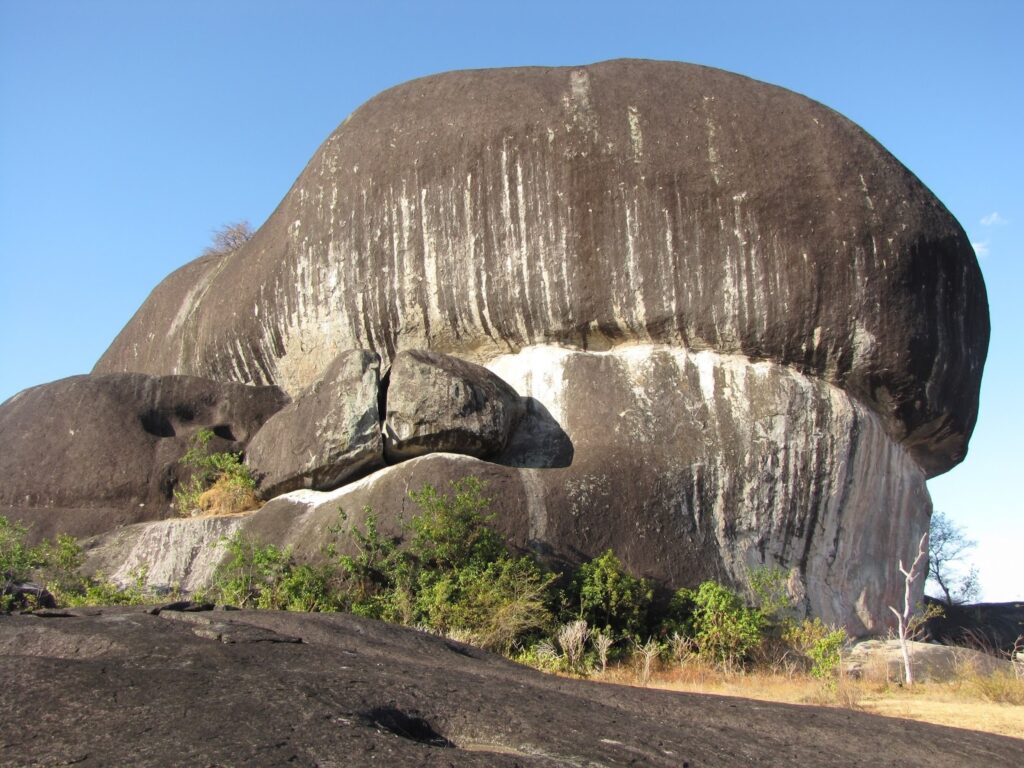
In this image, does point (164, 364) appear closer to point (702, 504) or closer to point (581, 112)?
point (581, 112)

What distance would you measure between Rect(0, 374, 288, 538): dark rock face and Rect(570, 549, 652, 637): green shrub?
465 centimetres

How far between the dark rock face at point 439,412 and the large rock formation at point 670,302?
32 cm

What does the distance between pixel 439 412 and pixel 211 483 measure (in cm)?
310

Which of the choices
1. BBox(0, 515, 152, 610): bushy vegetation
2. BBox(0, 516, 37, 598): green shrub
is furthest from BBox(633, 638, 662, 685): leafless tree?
BBox(0, 516, 37, 598): green shrub

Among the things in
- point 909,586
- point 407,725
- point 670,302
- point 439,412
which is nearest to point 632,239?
point 670,302

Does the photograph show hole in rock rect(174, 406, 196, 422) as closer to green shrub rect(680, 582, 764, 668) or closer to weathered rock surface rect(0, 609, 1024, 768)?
green shrub rect(680, 582, 764, 668)

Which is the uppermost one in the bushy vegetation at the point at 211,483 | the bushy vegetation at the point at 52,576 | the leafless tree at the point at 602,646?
the bushy vegetation at the point at 211,483

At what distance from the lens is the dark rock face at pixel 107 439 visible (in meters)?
12.4

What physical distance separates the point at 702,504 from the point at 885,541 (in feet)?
9.26

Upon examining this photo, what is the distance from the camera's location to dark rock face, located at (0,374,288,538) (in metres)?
12.4

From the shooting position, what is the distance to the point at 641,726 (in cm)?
452

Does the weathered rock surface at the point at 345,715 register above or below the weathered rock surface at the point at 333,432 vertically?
below

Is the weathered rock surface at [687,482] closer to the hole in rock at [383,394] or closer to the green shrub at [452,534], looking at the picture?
the green shrub at [452,534]

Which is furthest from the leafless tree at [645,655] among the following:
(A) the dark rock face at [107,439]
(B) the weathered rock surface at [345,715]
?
(A) the dark rock face at [107,439]
